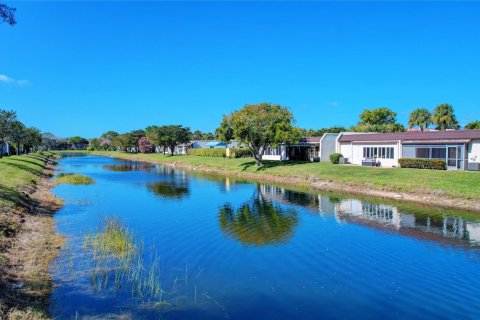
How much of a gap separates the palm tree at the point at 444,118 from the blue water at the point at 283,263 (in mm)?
60301

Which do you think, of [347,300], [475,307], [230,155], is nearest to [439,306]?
[475,307]

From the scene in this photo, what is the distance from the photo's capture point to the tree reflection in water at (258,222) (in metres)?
19.5

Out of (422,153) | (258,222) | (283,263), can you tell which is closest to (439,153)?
(422,153)

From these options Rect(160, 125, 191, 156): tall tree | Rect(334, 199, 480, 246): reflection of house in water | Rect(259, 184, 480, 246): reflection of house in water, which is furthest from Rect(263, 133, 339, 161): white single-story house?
Rect(160, 125, 191, 156): tall tree

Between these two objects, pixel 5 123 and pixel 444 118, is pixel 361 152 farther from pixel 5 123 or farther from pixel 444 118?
pixel 5 123

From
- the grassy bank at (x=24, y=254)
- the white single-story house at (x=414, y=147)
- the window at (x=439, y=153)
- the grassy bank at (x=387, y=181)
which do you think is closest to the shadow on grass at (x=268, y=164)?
the grassy bank at (x=387, y=181)

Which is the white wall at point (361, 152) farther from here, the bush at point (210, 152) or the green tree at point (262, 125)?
the bush at point (210, 152)

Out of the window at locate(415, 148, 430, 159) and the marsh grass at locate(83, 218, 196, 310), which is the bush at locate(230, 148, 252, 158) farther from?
the marsh grass at locate(83, 218, 196, 310)

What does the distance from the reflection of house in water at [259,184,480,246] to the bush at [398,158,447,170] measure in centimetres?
1278

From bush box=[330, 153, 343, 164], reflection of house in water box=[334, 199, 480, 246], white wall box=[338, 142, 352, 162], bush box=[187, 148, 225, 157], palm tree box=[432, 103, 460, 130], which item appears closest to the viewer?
reflection of house in water box=[334, 199, 480, 246]

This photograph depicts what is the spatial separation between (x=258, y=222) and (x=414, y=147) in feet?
96.5

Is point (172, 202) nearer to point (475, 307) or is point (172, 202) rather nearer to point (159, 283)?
point (159, 283)

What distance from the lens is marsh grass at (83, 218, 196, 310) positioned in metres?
11.8

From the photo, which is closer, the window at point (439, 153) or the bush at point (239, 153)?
the window at point (439, 153)
